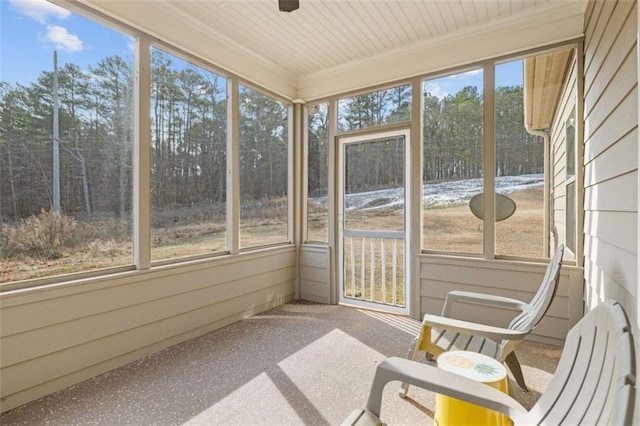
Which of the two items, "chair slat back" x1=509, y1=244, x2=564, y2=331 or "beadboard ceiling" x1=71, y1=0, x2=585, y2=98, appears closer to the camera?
"chair slat back" x1=509, y1=244, x2=564, y2=331

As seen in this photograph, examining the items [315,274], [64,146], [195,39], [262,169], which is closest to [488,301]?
[315,274]

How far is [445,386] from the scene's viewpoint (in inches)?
46.0

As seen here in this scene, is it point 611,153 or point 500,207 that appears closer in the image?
point 611,153

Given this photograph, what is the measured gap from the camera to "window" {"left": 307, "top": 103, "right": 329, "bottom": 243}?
4.20 metres

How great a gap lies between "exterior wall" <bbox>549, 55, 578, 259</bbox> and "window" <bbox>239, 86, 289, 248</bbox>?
9.43 ft

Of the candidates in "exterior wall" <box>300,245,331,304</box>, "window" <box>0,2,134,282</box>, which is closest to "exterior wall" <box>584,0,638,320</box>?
"exterior wall" <box>300,245,331,304</box>

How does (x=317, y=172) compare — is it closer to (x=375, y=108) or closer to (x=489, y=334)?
(x=375, y=108)

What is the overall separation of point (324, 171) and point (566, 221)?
101 inches

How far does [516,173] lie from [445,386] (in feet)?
8.45

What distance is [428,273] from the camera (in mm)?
3455

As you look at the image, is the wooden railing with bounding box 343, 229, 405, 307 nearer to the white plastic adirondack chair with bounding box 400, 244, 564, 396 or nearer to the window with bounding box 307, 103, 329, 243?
the window with bounding box 307, 103, 329, 243

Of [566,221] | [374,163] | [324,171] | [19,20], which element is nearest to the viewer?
[19,20]

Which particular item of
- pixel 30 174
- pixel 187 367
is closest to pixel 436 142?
pixel 187 367

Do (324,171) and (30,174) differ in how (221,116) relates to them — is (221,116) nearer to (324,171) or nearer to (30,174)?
(324,171)
